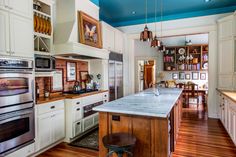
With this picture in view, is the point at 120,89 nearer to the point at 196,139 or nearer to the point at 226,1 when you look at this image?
the point at 196,139

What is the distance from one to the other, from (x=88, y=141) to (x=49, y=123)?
2.87 feet

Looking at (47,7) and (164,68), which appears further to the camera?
(164,68)

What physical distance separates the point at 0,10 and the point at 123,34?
426 cm

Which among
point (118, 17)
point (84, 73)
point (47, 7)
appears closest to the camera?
point (47, 7)

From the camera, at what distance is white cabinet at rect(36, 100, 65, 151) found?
2.78m

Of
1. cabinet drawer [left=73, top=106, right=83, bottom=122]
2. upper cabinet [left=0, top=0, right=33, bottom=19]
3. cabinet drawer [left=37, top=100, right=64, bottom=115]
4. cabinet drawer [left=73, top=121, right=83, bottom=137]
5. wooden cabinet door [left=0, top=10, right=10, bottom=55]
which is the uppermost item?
upper cabinet [left=0, top=0, right=33, bottom=19]

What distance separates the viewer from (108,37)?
488 cm

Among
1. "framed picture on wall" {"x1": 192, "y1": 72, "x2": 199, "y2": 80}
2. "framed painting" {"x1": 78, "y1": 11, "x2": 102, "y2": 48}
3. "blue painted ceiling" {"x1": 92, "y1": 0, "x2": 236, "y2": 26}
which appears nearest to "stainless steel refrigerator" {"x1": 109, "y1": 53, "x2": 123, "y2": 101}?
"framed painting" {"x1": 78, "y1": 11, "x2": 102, "y2": 48}

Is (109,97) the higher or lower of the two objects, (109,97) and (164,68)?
the lower

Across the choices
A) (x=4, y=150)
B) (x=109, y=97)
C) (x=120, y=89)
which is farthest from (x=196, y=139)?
(x=4, y=150)

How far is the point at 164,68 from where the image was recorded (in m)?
8.38

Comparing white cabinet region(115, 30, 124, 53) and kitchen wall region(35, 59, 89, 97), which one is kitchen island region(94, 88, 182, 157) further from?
white cabinet region(115, 30, 124, 53)

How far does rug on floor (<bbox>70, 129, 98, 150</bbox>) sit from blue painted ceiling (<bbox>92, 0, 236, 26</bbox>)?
340 cm

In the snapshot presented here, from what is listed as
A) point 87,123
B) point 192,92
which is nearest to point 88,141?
point 87,123
